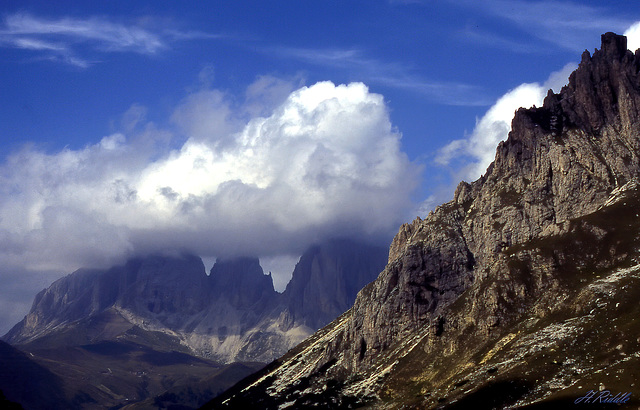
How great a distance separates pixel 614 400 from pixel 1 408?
17621 cm

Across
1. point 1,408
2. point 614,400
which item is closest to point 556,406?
point 614,400

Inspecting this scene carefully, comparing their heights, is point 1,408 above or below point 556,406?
above

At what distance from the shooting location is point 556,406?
196 m

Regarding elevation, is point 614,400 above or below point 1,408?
below

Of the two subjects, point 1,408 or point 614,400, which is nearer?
point 614,400

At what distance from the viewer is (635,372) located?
198 meters

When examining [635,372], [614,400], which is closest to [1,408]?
[614,400]

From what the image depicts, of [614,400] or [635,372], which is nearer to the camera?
[614,400]

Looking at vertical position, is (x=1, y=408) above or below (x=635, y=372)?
above

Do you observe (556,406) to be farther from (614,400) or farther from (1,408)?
(1,408)

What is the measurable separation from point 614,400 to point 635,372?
19.5 m

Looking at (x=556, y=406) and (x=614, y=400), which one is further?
(x=556, y=406)

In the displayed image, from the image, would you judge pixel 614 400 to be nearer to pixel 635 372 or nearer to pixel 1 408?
pixel 635 372

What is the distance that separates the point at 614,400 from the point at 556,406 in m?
17.5
